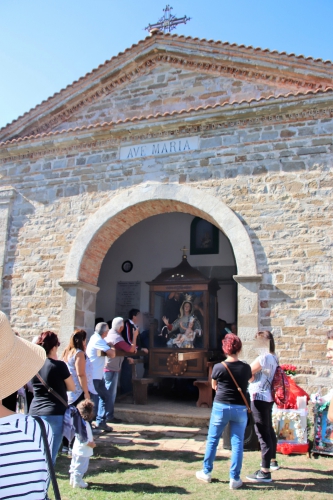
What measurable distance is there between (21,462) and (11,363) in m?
0.34

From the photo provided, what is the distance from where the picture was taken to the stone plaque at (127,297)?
1063cm

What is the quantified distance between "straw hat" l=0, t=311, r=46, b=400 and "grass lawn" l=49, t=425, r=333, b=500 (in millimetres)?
2529

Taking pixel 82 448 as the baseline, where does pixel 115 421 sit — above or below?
below

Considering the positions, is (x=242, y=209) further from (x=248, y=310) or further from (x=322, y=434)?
(x=322, y=434)

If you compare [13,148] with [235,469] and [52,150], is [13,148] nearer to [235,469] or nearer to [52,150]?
[52,150]

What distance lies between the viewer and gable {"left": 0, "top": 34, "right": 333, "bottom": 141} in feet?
25.8

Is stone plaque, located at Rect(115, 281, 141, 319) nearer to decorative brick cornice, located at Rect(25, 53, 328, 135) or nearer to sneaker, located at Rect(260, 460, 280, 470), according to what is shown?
decorative brick cornice, located at Rect(25, 53, 328, 135)

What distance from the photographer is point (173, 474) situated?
433 centimetres

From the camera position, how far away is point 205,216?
7297 millimetres

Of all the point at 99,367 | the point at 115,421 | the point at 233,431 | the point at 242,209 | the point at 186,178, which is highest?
the point at 186,178

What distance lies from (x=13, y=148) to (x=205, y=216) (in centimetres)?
420

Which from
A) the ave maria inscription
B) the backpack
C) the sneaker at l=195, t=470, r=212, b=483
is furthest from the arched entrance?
the sneaker at l=195, t=470, r=212, b=483

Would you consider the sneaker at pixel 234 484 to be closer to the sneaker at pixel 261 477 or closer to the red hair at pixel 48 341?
the sneaker at pixel 261 477

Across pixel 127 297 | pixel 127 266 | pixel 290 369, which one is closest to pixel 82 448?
pixel 290 369
